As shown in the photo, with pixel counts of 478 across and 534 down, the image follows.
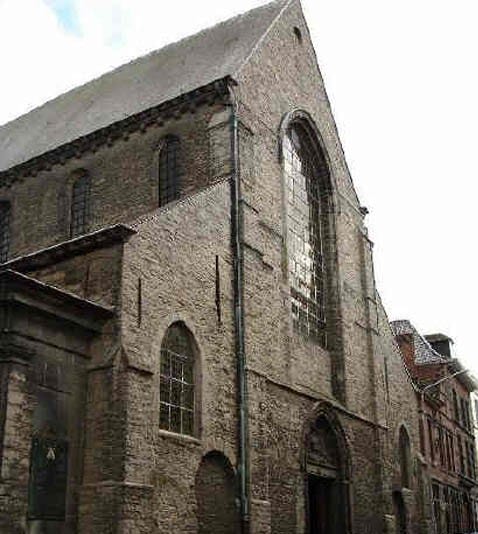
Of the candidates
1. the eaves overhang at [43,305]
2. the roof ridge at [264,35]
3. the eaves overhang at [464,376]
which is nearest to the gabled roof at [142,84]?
the roof ridge at [264,35]

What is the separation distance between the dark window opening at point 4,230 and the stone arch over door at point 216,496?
902cm

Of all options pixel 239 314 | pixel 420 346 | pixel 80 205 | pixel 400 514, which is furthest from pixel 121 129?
pixel 420 346

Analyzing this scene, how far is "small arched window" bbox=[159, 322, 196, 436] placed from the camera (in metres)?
13.9

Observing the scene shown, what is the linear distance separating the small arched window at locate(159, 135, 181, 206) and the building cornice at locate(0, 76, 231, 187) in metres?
0.59

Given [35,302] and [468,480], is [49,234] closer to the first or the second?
[35,302]

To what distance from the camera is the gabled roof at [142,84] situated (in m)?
20.4

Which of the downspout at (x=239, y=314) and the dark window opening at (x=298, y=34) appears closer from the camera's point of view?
the downspout at (x=239, y=314)

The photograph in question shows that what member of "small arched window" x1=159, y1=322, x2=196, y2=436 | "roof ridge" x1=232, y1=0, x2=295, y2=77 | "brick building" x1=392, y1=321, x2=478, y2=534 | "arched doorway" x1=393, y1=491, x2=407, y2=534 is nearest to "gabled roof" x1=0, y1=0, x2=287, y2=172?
"roof ridge" x1=232, y1=0, x2=295, y2=77

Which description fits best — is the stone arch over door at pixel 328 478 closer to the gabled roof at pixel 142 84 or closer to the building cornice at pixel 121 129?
the building cornice at pixel 121 129

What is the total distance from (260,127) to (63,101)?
896cm

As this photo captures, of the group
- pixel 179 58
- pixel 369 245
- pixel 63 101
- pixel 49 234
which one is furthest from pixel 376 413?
pixel 63 101

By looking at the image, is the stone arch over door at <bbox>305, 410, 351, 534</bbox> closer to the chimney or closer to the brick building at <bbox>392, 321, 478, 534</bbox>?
the brick building at <bbox>392, 321, 478, 534</bbox>

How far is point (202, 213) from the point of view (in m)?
15.9

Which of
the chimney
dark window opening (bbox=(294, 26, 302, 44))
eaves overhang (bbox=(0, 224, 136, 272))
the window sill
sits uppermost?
dark window opening (bbox=(294, 26, 302, 44))
